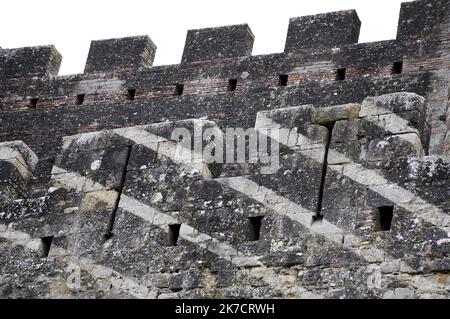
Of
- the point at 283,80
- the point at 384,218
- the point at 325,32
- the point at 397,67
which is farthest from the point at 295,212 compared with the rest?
the point at 325,32

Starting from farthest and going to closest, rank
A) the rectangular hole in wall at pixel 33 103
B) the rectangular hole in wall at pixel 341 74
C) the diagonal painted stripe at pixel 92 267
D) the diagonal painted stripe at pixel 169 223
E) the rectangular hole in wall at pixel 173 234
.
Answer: the rectangular hole in wall at pixel 33 103, the rectangular hole in wall at pixel 341 74, the rectangular hole in wall at pixel 173 234, the diagonal painted stripe at pixel 92 267, the diagonal painted stripe at pixel 169 223

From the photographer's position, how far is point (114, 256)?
14000 mm

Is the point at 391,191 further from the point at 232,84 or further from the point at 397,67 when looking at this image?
the point at 232,84

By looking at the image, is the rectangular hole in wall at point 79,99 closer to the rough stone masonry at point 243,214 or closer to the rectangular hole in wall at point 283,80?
the rectangular hole in wall at point 283,80

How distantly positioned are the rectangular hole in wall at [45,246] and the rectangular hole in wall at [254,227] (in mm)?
2126

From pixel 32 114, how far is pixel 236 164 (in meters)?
9.89

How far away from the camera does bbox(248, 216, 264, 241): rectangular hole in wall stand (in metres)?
13.6

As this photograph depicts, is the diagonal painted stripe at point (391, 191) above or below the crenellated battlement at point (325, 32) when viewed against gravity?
below

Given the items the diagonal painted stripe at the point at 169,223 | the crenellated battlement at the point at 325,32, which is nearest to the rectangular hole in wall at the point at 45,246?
the diagonal painted stripe at the point at 169,223

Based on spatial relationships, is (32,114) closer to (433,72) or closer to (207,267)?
(433,72)

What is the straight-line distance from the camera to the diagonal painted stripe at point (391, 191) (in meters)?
12.7

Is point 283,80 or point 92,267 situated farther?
point 283,80

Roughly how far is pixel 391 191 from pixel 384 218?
0.81ft

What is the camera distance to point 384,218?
13.1 metres
